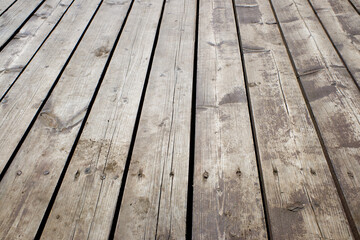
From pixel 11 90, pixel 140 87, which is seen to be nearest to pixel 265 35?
pixel 140 87

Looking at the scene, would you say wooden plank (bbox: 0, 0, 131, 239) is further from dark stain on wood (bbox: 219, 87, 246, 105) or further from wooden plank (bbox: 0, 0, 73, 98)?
dark stain on wood (bbox: 219, 87, 246, 105)

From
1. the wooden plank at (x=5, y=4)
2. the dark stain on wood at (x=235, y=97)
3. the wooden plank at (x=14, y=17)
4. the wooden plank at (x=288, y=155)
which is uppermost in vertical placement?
the wooden plank at (x=5, y=4)

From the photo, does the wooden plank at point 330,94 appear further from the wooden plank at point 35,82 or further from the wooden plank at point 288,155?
the wooden plank at point 35,82

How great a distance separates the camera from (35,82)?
152 cm

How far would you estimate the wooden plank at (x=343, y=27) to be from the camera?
159 cm

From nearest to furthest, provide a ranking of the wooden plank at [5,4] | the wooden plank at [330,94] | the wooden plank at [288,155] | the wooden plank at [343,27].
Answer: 1. the wooden plank at [288,155]
2. the wooden plank at [330,94]
3. the wooden plank at [343,27]
4. the wooden plank at [5,4]

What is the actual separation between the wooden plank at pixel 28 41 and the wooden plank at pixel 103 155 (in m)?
0.48

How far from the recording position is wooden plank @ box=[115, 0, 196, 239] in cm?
94

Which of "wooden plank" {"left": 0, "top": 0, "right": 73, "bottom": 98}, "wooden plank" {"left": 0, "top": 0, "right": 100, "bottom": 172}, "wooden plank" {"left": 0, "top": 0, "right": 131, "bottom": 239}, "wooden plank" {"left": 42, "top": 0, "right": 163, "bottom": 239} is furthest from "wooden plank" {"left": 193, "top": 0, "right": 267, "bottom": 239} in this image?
"wooden plank" {"left": 0, "top": 0, "right": 73, "bottom": 98}

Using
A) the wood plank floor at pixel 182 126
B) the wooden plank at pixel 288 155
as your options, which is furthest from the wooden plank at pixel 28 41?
the wooden plank at pixel 288 155

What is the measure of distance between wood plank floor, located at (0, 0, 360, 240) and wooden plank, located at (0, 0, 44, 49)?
18mm

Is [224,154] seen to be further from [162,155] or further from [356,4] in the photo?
[356,4]

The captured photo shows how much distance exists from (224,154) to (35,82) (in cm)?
99

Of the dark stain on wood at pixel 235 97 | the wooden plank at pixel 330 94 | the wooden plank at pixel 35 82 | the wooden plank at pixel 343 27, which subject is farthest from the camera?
the wooden plank at pixel 343 27
